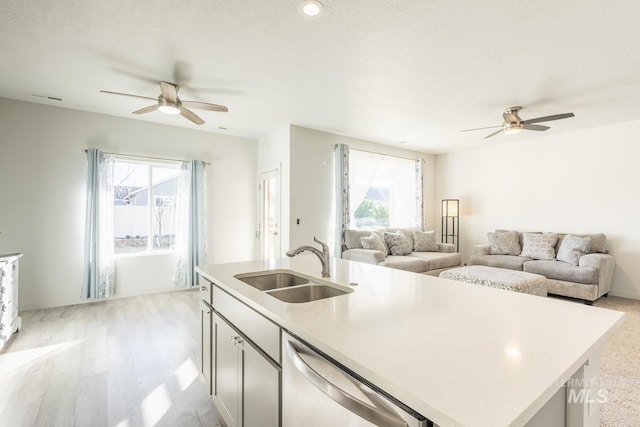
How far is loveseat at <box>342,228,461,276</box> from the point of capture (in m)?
4.76

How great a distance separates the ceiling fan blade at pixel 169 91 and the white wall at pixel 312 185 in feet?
6.55

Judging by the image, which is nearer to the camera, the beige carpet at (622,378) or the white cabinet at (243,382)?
the white cabinet at (243,382)

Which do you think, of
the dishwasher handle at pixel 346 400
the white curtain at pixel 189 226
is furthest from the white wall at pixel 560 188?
the dishwasher handle at pixel 346 400

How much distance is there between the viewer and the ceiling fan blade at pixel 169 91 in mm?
3107

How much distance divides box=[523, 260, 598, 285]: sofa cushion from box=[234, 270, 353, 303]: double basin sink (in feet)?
14.1

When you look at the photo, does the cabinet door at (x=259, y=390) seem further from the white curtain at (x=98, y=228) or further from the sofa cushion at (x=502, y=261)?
the sofa cushion at (x=502, y=261)

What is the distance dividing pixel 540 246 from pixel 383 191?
2.90 m

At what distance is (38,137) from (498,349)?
5.49 m

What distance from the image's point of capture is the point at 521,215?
5.79 metres

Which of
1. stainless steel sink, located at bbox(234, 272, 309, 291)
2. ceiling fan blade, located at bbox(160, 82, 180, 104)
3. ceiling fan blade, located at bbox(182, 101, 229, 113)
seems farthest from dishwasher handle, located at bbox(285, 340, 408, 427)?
ceiling fan blade, located at bbox(160, 82, 180, 104)

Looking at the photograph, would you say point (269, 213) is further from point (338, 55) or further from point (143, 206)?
point (338, 55)

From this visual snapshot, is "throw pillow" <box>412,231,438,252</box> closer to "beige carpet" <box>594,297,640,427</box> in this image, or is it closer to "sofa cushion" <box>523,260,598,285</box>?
"sofa cushion" <box>523,260,598,285</box>

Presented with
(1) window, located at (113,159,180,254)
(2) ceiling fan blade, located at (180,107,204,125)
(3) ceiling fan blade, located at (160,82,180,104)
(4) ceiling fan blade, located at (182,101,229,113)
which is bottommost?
(1) window, located at (113,159,180,254)

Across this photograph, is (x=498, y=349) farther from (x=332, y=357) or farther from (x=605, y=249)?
(x=605, y=249)
